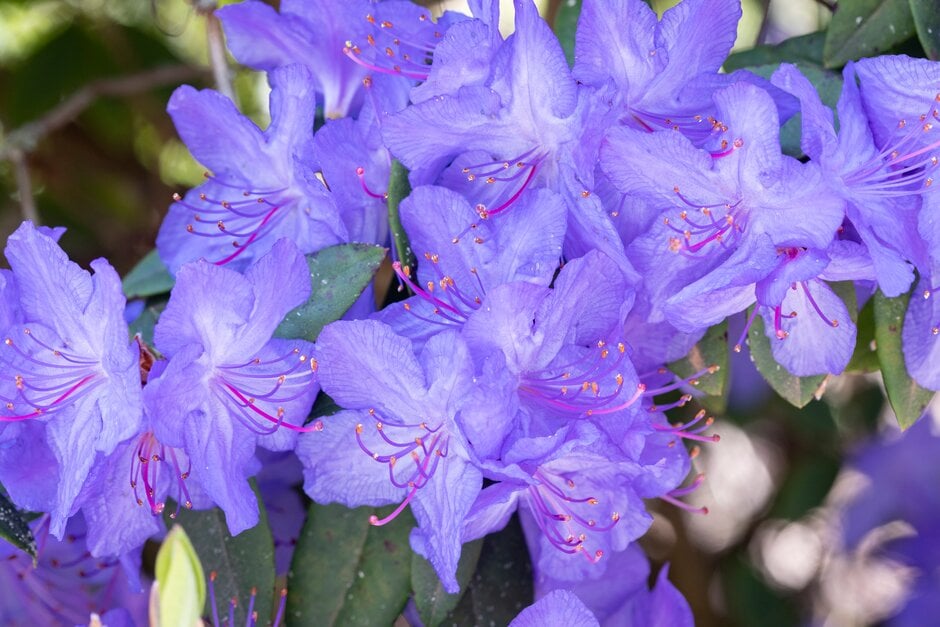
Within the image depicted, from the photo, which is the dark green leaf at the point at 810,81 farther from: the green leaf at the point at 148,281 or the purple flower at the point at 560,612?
the green leaf at the point at 148,281

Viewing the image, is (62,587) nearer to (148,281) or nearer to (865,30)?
(148,281)

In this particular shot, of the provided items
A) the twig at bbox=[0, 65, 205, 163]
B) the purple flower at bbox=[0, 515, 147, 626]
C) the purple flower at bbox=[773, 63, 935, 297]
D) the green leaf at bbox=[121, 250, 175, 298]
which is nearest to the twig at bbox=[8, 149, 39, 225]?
→ the twig at bbox=[0, 65, 205, 163]

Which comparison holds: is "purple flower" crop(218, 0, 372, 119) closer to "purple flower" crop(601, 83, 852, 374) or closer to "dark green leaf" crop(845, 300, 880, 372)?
"purple flower" crop(601, 83, 852, 374)

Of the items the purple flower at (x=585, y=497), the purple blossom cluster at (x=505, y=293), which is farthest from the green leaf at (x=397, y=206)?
the purple flower at (x=585, y=497)

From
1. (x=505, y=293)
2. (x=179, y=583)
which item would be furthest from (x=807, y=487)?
(x=179, y=583)

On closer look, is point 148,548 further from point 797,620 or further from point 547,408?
point 797,620

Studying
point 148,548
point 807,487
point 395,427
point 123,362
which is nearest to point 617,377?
point 395,427
